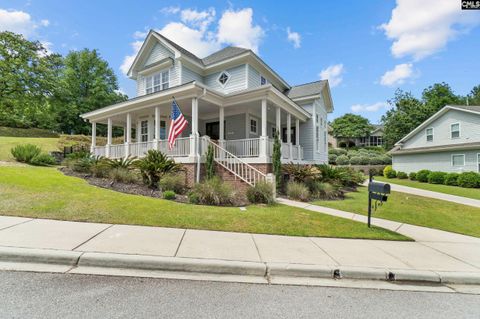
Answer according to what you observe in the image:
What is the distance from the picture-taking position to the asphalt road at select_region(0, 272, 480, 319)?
2695 mm

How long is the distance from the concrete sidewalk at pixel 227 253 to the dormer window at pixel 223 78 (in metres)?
12.0

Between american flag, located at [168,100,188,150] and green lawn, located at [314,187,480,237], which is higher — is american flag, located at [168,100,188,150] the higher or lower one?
the higher one

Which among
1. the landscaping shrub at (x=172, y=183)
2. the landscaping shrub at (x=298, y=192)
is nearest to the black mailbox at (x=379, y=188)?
the landscaping shrub at (x=298, y=192)

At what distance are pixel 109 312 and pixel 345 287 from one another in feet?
10.2

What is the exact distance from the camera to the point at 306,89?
61.1 feet

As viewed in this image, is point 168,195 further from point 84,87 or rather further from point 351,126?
point 351,126

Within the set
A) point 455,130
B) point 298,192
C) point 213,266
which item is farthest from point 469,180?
point 213,266

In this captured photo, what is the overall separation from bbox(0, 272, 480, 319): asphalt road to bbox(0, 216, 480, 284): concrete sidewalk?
357mm

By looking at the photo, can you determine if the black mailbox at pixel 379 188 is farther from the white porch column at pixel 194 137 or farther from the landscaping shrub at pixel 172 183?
the white porch column at pixel 194 137

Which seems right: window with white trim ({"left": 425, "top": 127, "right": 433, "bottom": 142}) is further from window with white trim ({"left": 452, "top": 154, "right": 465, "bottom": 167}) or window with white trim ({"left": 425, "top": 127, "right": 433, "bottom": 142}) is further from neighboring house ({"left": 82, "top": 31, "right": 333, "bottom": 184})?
neighboring house ({"left": 82, "top": 31, "right": 333, "bottom": 184})

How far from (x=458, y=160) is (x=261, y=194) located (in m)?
21.3

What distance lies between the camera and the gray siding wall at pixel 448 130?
2016cm

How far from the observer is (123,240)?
14.9 feet

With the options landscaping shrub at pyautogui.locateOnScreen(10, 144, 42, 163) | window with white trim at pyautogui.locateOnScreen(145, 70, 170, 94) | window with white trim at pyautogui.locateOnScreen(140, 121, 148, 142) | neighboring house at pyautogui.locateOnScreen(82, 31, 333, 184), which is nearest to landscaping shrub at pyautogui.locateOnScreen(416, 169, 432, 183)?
neighboring house at pyautogui.locateOnScreen(82, 31, 333, 184)
